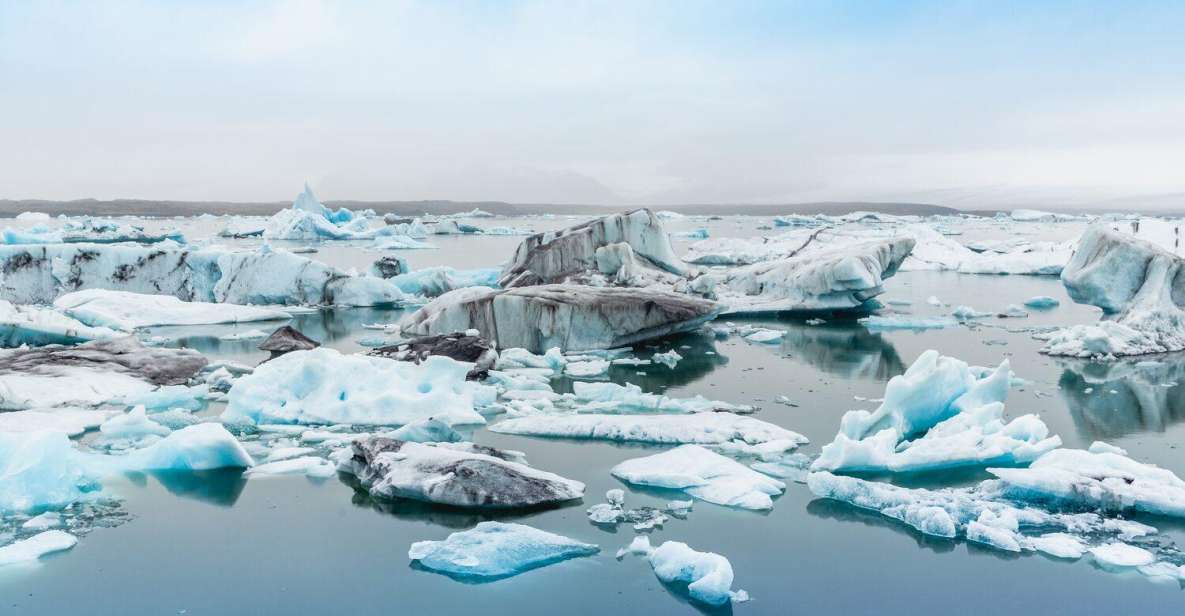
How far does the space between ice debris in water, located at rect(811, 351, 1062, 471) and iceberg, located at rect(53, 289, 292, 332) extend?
1042cm

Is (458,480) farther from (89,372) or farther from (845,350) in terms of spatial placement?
(845,350)

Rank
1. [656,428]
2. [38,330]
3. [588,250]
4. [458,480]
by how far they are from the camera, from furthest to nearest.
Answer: [588,250] → [38,330] → [656,428] → [458,480]

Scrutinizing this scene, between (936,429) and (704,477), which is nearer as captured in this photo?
(704,477)

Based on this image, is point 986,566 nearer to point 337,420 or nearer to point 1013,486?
point 1013,486

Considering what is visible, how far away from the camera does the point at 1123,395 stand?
8883 mm

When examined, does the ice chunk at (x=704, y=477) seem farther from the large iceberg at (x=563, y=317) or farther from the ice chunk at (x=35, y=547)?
the large iceberg at (x=563, y=317)

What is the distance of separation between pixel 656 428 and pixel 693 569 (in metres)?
2.65

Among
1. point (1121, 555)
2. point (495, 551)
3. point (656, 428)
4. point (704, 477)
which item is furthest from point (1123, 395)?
point (495, 551)

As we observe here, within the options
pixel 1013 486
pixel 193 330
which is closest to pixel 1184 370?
pixel 1013 486

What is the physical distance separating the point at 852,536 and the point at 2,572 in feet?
14.8

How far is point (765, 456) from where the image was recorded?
6.50 m

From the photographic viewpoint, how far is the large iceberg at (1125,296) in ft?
35.7

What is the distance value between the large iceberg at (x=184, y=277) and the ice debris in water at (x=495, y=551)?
11.5m

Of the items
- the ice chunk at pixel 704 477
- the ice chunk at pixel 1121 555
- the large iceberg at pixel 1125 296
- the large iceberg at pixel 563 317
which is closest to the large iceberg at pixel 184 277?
the large iceberg at pixel 563 317
